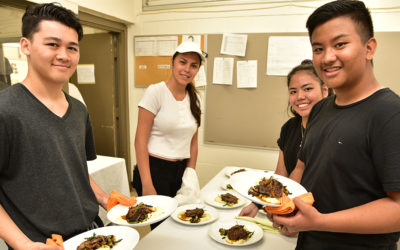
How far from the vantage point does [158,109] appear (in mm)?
1898

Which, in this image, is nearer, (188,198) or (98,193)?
(98,193)

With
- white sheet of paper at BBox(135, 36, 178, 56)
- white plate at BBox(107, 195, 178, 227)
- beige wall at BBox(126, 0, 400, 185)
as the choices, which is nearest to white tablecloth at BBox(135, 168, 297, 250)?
white plate at BBox(107, 195, 178, 227)

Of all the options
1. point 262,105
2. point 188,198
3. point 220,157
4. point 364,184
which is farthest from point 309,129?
point 220,157

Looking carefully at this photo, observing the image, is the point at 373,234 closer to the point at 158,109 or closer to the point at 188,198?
the point at 188,198

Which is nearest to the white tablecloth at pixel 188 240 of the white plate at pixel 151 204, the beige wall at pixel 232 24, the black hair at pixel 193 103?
the white plate at pixel 151 204

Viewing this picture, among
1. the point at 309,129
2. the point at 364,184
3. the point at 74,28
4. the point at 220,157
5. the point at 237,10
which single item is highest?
the point at 237,10

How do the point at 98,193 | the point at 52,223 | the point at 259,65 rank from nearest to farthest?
the point at 52,223 → the point at 98,193 → the point at 259,65

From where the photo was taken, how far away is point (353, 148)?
34.4 inches

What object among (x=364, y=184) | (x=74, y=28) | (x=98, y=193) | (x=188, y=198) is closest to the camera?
(x=364, y=184)

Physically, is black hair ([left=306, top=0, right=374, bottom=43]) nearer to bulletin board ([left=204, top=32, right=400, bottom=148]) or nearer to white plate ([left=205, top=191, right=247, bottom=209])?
white plate ([left=205, top=191, right=247, bottom=209])

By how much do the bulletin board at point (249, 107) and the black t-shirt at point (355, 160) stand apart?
7.39 ft

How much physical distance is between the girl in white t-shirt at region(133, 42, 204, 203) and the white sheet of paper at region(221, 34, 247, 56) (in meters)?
1.49

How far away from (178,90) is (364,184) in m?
1.40

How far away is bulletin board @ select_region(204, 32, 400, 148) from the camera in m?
3.25
